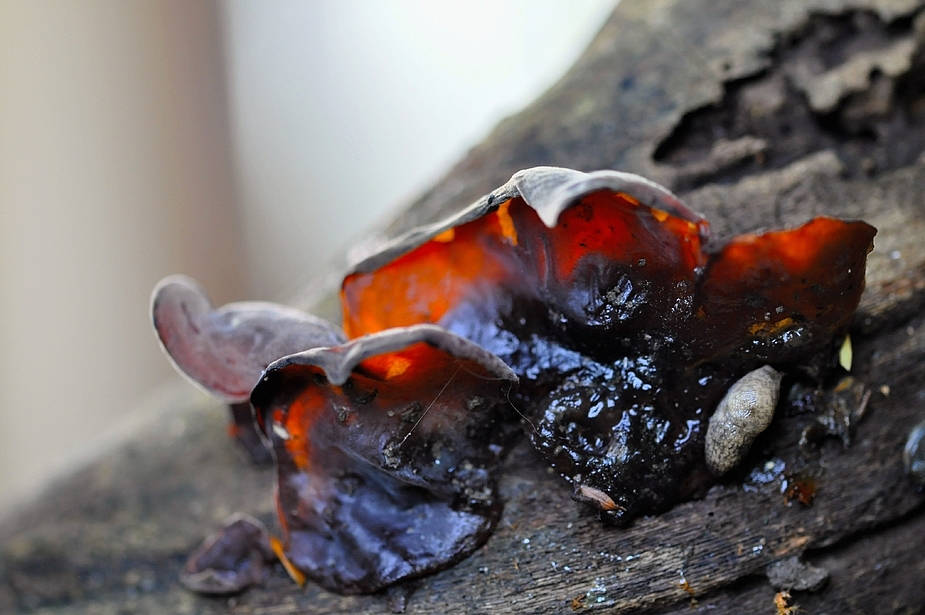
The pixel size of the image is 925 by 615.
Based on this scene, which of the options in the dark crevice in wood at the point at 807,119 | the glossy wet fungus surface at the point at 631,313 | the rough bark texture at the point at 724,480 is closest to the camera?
the glossy wet fungus surface at the point at 631,313

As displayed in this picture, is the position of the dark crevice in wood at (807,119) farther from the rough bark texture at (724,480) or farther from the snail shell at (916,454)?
the snail shell at (916,454)

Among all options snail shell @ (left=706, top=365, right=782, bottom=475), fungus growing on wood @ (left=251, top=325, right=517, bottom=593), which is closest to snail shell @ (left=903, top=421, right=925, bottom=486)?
snail shell @ (left=706, top=365, right=782, bottom=475)

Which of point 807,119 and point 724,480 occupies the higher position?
point 807,119

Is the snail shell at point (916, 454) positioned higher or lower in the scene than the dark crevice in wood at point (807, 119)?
lower

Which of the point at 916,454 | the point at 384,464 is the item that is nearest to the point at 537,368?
the point at 384,464

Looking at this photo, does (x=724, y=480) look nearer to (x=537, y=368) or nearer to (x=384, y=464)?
(x=537, y=368)

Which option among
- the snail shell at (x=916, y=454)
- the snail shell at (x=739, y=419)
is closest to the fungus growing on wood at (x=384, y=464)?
the snail shell at (x=739, y=419)

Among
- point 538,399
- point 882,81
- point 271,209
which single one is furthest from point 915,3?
point 271,209

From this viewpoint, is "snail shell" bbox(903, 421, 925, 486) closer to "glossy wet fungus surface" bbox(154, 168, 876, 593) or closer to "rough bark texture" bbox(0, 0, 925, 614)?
"rough bark texture" bbox(0, 0, 925, 614)
